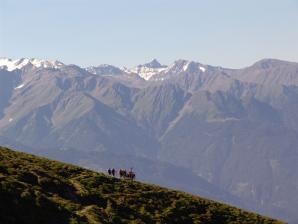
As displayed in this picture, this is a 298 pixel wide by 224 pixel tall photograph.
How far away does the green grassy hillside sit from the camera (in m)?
60.1

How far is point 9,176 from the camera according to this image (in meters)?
69.8

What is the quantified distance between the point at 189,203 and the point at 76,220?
26.4 meters

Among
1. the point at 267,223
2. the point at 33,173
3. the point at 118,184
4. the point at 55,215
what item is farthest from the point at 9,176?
the point at 267,223

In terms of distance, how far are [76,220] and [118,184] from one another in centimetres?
2823

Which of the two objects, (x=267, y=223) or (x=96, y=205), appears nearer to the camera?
(x=96, y=205)

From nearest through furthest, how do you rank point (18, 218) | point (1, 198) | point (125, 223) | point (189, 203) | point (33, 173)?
point (18, 218), point (1, 198), point (125, 223), point (33, 173), point (189, 203)

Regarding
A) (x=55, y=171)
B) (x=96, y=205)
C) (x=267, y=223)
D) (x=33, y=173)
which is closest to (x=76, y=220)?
(x=96, y=205)

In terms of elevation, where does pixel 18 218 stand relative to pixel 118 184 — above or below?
below

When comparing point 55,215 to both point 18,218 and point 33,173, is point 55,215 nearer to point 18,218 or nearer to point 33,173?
point 18,218

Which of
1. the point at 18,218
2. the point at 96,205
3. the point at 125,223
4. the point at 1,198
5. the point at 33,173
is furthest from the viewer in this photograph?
the point at 33,173

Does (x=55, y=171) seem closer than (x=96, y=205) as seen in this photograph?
No

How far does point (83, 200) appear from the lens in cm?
7131

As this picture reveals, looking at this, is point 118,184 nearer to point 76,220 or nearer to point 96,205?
point 96,205

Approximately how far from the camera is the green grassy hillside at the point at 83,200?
60062 millimetres
